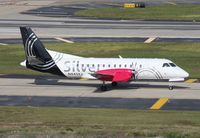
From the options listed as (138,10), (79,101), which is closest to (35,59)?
(79,101)

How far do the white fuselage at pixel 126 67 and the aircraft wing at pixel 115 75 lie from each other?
0.48 metres

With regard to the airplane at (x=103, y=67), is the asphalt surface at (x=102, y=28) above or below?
below

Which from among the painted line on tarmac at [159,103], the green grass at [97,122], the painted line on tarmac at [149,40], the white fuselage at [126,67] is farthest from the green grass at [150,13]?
the green grass at [97,122]

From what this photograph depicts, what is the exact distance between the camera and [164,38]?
82.8 meters

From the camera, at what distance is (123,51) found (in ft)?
234

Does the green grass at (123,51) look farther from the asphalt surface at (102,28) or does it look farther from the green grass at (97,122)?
the green grass at (97,122)

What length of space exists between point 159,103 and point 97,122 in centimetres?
1019

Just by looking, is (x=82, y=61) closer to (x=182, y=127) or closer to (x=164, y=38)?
(x=182, y=127)

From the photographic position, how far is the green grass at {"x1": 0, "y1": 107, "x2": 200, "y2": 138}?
94.6 feet

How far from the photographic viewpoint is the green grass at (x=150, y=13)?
110 m

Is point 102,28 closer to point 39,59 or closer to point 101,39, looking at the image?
point 101,39

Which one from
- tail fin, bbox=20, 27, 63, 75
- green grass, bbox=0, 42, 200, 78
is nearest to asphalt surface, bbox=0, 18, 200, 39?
green grass, bbox=0, 42, 200, 78

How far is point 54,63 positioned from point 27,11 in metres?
72.4

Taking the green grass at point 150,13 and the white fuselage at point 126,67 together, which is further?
the green grass at point 150,13
